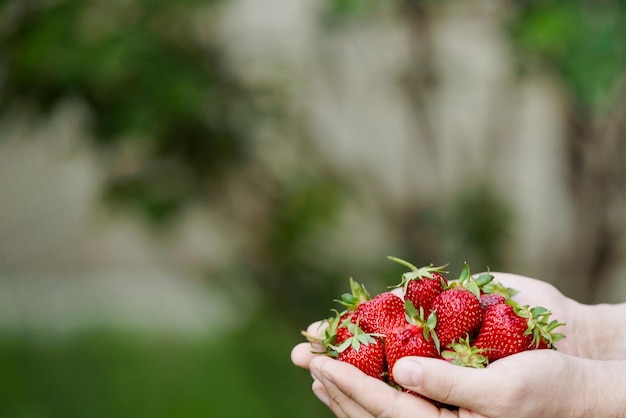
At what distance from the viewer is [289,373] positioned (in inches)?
125

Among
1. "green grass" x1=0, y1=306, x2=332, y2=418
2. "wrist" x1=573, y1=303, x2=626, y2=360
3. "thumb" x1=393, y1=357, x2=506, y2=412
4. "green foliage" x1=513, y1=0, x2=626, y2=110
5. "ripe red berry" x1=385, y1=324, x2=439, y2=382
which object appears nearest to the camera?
"thumb" x1=393, y1=357, x2=506, y2=412

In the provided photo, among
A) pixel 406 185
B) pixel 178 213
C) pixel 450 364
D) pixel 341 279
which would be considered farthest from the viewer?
pixel 406 185

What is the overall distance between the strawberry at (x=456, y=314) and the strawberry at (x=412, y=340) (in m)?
0.03

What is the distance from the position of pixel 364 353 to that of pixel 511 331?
224mm

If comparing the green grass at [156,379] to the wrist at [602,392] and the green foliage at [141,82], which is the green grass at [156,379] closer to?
the green foliage at [141,82]

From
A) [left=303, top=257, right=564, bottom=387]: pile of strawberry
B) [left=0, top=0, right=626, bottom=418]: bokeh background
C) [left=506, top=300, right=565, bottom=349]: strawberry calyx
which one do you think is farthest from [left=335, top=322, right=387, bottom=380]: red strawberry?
[left=0, top=0, right=626, bottom=418]: bokeh background

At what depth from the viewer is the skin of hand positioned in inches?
43.7

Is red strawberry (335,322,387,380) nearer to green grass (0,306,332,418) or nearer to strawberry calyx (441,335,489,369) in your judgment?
strawberry calyx (441,335,489,369)

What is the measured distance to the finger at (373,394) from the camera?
1.18 m

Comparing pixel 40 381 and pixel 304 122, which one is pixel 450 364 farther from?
pixel 40 381

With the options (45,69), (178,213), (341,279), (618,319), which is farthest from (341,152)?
(618,319)

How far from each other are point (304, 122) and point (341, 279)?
55 cm

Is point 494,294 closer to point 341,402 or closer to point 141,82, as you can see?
point 341,402

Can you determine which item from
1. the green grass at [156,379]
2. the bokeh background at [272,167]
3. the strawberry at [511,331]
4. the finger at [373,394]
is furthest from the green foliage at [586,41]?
A: the green grass at [156,379]
